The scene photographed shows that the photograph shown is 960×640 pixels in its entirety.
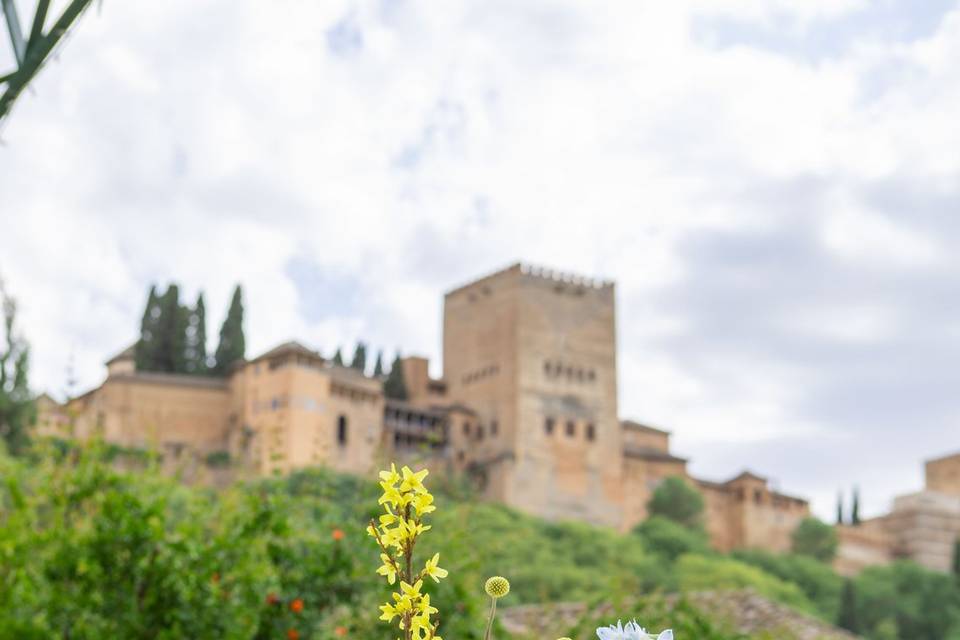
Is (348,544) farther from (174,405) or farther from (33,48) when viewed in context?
(174,405)

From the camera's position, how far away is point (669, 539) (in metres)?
52.7

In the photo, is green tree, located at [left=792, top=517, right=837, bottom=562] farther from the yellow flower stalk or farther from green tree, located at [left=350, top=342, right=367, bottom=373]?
the yellow flower stalk

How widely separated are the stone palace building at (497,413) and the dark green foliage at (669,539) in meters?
1.37

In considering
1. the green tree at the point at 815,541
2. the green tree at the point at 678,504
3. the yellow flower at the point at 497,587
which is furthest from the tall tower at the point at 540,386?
the yellow flower at the point at 497,587

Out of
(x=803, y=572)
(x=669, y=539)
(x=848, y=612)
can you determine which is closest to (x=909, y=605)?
(x=803, y=572)

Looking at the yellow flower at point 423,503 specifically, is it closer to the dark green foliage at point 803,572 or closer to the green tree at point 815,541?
the dark green foliage at point 803,572

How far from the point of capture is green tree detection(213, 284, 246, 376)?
165ft

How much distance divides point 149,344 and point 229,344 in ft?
8.81

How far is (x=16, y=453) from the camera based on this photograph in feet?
112

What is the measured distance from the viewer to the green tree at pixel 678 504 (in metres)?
55.6

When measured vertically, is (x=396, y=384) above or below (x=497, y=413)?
above

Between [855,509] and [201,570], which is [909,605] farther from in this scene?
[201,570]

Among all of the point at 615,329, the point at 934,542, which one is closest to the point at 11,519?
the point at 615,329

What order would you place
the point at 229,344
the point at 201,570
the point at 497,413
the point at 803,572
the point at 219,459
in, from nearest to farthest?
the point at 201,570
the point at 219,459
the point at 229,344
the point at 803,572
the point at 497,413
